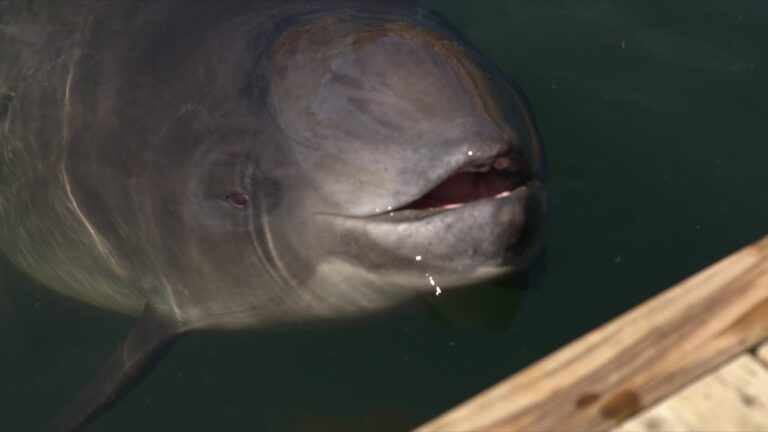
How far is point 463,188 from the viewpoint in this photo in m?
5.16

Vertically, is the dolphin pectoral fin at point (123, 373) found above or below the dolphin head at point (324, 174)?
below

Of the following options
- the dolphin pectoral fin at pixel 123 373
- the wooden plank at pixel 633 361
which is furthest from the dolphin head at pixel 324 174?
the wooden plank at pixel 633 361

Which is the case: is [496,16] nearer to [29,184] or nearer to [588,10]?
[588,10]

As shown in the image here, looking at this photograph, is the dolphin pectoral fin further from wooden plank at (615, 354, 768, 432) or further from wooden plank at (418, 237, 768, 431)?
wooden plank at (615, 354, 768, 432)

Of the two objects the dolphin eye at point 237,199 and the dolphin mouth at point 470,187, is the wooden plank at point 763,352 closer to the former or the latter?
the dolphin mouth at point 470,187

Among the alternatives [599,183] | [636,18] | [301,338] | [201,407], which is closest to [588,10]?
[636,18]

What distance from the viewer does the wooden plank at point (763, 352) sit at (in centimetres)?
462

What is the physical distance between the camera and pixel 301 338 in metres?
6.54

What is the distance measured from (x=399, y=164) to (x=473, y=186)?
1.18 feet

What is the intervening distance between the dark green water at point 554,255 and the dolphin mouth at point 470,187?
109cm

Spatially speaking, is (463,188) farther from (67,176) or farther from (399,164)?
(67,176)

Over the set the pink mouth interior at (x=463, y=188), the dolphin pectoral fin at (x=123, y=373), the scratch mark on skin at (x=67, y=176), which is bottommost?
the dolphin pectoral fin at (x=123, y=373)

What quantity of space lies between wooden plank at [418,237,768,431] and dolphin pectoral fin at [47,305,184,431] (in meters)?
2.48

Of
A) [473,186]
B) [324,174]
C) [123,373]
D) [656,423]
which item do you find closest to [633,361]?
[656,423]
